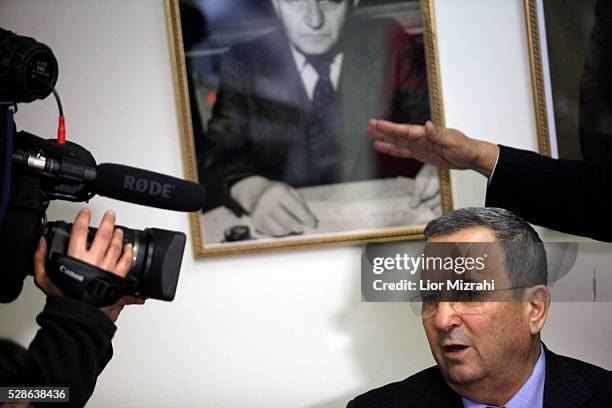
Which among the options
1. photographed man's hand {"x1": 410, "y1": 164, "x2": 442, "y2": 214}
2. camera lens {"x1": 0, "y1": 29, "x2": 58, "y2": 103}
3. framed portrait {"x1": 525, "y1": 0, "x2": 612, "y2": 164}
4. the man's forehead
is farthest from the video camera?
framed portrait {"x1": 525, "y1": 0, "x2": 612, "y2": 164}

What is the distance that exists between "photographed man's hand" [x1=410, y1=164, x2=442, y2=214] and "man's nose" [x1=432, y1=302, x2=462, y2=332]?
18.1 inches

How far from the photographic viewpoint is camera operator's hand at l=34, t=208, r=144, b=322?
114 cm

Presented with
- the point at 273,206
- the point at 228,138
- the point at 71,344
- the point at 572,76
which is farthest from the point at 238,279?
the point at 572,76

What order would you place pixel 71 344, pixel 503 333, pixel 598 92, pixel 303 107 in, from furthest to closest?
pixel 303 107 → pixel 598 92 → pixel 503 333 → pixel 71 344

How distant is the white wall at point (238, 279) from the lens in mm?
1903

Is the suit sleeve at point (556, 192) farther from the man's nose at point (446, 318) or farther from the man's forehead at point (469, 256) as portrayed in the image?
the man's nose at point (446, 318)

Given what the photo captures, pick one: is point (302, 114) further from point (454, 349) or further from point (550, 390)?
point (550, 390)

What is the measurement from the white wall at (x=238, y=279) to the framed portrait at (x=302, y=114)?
7 centimetres

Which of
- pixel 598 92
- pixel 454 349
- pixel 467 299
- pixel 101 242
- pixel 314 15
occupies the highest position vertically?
pixel 314 15

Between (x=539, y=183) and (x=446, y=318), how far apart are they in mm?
452

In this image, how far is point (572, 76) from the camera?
1.83m

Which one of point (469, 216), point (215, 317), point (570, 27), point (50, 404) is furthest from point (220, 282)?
point (570, 27)

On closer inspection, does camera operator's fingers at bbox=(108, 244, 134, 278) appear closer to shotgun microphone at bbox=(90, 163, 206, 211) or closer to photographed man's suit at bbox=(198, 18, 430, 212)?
shotgun microphone at bbox=(90, 163, 206, 211)

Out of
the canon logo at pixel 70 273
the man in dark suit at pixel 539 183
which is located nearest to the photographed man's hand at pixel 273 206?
the man in dark suit at pixel 539 183
